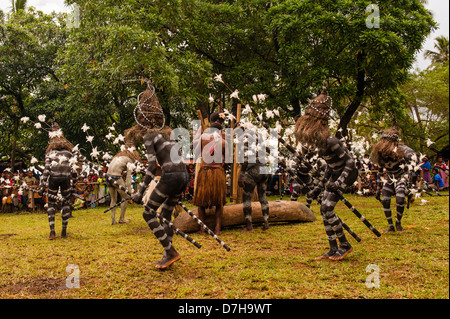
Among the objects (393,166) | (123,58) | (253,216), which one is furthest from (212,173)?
(123,58)

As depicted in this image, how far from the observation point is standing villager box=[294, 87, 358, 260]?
5.84m

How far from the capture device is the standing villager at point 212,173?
823 cm

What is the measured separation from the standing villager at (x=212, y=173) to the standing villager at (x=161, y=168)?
7.48 ft

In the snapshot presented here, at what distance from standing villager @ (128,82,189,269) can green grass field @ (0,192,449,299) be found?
0.55m

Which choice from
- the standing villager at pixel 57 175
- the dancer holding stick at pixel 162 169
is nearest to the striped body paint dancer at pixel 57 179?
the standing villager at pixel 57 175

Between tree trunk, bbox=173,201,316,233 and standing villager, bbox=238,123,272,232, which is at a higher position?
standing villager, bbox=238,123,272,232

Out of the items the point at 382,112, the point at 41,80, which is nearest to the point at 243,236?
the point at 382,112

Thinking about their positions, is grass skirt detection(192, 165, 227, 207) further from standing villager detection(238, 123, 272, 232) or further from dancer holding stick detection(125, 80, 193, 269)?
dancer holding stick detection(125, 80, 193, 269)

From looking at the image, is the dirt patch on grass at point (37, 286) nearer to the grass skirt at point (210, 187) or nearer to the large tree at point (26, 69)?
the grass skirt at point (210, 187)

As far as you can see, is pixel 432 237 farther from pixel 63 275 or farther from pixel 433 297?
pixel 63 275

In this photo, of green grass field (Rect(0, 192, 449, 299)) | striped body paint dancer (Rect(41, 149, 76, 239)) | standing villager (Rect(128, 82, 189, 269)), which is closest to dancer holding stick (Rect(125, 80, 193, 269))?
standing villager (Rect(128, 82, 189, 269))

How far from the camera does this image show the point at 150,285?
492 cm

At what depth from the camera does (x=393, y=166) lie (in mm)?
8195

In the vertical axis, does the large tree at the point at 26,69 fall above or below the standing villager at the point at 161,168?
above
